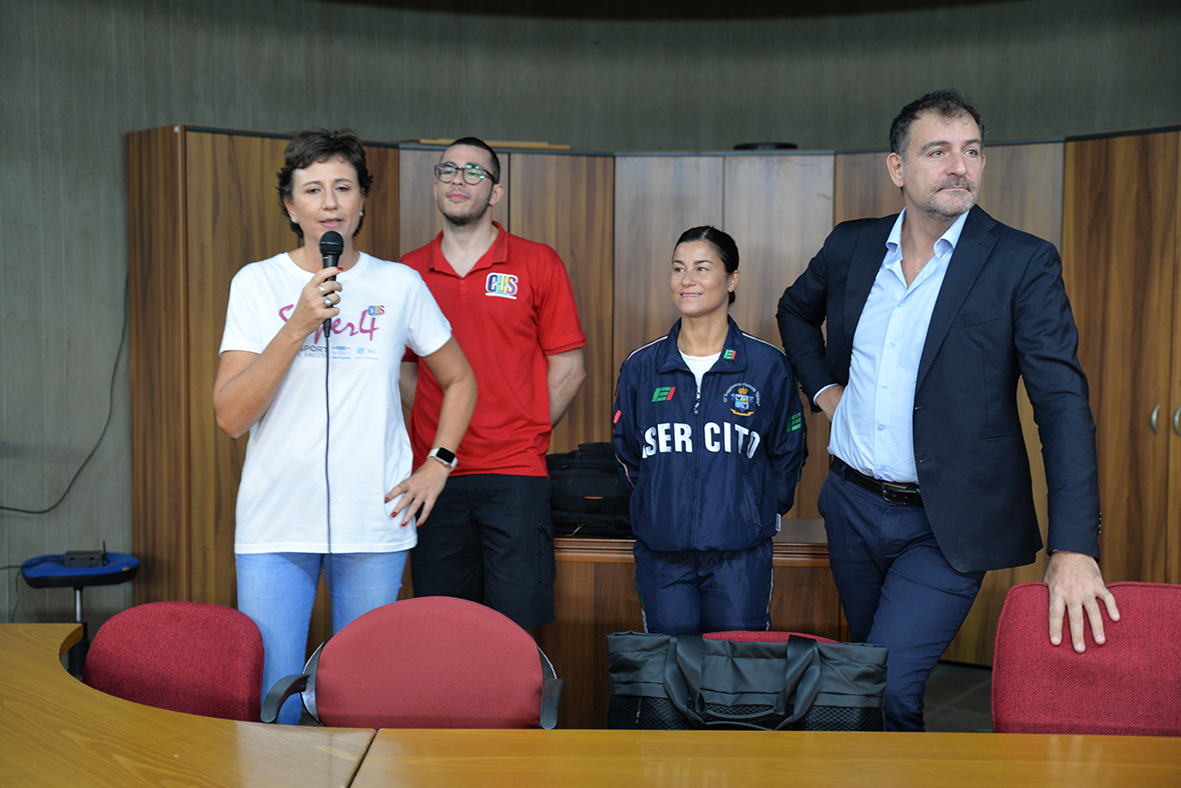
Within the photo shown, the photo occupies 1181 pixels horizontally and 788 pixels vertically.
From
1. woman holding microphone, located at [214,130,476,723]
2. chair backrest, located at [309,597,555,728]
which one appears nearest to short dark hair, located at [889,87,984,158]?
woman holding microphone, located at [214,130,476,723]

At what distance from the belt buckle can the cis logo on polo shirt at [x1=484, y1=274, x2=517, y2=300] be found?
1.28 metres

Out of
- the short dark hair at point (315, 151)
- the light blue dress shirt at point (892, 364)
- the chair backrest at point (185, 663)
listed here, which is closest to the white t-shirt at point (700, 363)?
the light blue dress shirt at point (892, 364)

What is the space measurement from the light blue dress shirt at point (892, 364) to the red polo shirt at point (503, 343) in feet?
3.32

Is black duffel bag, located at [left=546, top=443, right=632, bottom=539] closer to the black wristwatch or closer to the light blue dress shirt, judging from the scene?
the black wristwatch

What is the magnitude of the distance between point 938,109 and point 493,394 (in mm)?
1458

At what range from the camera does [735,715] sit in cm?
162

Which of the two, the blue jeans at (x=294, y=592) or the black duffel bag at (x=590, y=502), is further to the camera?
the black duffel bag at (x=590, y=502)

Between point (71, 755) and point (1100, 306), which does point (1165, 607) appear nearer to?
point (71, 755)

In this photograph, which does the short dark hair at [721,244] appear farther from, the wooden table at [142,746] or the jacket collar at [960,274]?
the wooden table at [142,746]

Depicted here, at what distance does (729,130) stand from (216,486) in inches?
144

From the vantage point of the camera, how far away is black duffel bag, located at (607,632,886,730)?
64.0 inches

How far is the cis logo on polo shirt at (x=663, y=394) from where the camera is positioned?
2439 mm

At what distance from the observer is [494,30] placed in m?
5.30

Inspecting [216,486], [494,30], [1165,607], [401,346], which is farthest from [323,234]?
[494,30]
